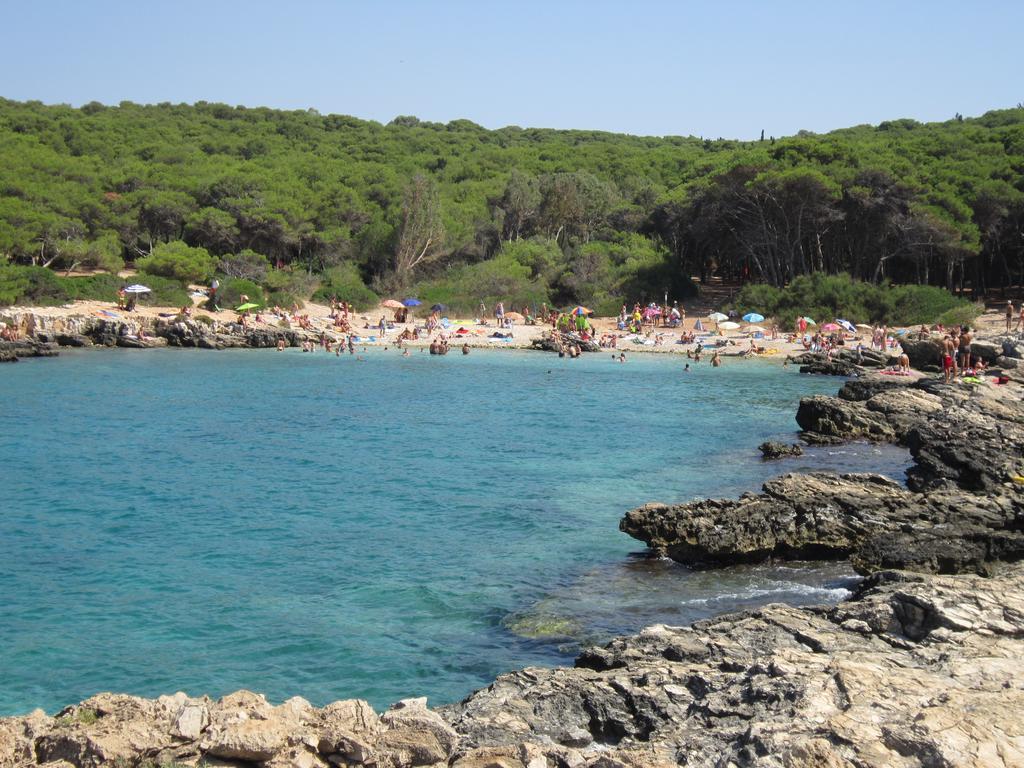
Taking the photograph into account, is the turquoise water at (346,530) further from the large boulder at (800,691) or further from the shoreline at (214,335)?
the shoreline at (214,335)

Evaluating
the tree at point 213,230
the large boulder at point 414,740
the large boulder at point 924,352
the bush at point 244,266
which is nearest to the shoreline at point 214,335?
the bush at point 244,266

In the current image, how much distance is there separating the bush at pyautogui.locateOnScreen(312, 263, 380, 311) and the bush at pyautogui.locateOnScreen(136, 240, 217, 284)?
652 centimetres

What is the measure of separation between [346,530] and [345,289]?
135 ft

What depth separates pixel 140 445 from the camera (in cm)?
2355

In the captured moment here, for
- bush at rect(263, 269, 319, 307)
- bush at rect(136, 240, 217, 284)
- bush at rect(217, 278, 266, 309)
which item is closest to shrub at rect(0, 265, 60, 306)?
bush at rect(136, 240, 217, 284)

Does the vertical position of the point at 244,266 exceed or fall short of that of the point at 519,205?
it falls short

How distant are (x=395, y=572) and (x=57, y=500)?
797 centimetres

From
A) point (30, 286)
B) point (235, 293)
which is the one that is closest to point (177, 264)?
point (235, 293)

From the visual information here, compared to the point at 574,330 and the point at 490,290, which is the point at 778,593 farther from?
the point at 490,290

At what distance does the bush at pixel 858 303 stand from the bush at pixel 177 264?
29390 mm

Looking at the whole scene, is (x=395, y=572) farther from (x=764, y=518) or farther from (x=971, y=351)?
(x=971, y=351)

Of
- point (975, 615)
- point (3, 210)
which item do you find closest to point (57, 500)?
point (975, 615)

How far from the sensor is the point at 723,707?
7266 millimetres

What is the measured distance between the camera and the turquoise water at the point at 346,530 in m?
10.6
